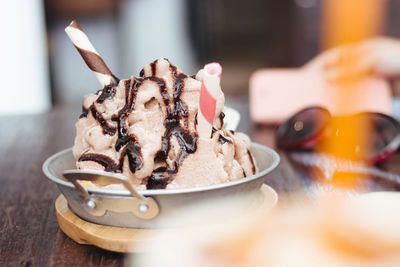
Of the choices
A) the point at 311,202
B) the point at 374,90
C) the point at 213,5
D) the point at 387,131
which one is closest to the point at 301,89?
the point at 374,90

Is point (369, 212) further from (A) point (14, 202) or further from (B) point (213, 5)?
(B) point (213, 5)

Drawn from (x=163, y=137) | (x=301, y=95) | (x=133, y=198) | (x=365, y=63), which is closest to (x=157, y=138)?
(x=163, y=137)

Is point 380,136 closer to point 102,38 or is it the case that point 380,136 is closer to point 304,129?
point 304,129

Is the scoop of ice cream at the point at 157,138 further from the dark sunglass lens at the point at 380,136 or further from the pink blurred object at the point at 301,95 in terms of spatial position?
the pink blurred object at the point at 301,95

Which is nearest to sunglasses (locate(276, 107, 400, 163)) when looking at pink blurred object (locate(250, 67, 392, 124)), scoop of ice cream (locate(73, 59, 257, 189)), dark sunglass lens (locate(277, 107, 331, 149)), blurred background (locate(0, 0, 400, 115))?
dark sunglass lens (locate(277, 107, 331, 149))

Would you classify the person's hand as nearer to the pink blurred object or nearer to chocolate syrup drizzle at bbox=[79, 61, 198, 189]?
the pink blurred object
